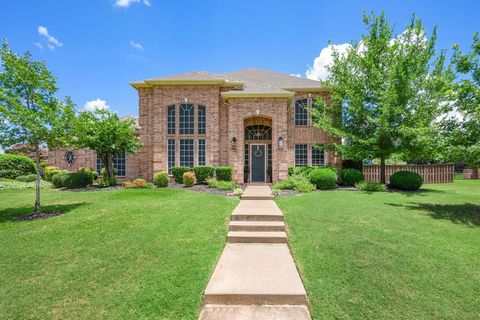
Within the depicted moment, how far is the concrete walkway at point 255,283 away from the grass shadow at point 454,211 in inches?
218

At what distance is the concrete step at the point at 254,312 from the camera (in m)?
3.09

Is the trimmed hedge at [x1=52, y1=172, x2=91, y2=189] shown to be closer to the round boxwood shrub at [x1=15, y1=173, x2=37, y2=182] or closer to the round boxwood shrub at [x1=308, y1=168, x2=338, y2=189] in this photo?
the round boxwood shrub at [x1=15, y1=173, x2=37, y2=182]

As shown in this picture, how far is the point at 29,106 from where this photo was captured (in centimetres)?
784

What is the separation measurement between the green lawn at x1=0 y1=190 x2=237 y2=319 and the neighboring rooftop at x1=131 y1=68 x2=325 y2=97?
8.71 m

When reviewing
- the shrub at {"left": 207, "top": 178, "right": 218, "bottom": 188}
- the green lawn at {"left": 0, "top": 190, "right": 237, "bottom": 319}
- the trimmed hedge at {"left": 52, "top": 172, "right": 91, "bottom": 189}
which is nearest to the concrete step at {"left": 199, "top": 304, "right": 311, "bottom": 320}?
the green lawn at {"left": 0, "top": 190, "right": 237, "bottom": 319}

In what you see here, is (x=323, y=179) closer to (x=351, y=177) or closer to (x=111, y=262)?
(x=351, y=177)

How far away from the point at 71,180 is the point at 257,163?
10834 mm

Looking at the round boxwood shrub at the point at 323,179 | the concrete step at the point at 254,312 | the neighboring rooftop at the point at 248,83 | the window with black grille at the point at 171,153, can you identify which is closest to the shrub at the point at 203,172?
the window with black grille at the point at 171,153

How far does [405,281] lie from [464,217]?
18.8 ft

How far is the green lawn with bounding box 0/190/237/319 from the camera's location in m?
3.17

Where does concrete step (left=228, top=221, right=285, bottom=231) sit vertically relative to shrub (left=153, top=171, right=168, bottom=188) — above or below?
below

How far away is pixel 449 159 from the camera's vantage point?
25.5ft

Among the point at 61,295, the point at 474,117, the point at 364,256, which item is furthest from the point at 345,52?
the point at 61,295

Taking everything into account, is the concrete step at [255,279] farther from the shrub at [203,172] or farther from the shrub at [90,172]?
the shrub at [90,172]
